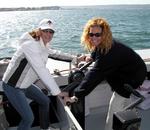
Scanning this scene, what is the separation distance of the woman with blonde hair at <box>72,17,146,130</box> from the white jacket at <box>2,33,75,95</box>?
0.29 m

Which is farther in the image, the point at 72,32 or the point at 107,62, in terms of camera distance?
the point at 72,32

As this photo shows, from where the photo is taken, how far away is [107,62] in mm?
2512

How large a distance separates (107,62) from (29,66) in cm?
64

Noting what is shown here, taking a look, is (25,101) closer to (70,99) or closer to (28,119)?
(28,119)

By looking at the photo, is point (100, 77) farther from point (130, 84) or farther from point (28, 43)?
point (28, 43)

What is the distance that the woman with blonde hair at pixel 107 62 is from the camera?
8.29 feet

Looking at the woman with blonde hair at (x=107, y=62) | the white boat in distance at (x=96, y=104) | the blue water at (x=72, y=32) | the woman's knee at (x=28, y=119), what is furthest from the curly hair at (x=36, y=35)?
the white boat in distance at (x=96, y=104)

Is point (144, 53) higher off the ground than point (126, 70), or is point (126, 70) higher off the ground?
point (126, 70)

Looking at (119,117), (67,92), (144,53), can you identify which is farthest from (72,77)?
(144,53)

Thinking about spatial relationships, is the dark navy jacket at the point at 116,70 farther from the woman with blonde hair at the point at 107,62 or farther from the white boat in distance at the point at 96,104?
the white boat in distance at the point at 96,104

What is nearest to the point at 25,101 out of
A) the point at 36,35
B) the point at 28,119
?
the point at 28,119

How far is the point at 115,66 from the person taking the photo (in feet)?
8.39

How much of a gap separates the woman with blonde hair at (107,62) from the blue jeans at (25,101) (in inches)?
18.5

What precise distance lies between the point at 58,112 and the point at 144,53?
5.75ft
